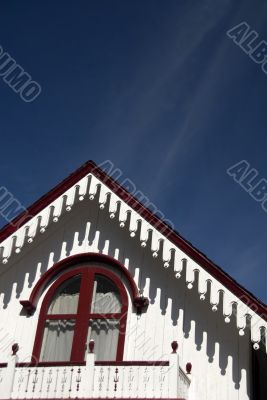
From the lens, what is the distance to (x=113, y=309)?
13.5m

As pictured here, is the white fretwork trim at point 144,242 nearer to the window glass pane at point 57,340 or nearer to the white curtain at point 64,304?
the white curtain at point 64,304

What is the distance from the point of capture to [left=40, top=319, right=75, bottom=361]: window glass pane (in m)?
13.1

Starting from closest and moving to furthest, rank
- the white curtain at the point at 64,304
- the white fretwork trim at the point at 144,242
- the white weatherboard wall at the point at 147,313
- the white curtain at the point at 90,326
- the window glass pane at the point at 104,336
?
the white fretwork trim at the point at 144,242, the white weatherboard wall at the point at 147,313, the window glass pane at the point at 104,336, the white curtain at the point at 90,326, the white curtain at the point at 64,304

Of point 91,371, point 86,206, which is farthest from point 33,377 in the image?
point 86,206

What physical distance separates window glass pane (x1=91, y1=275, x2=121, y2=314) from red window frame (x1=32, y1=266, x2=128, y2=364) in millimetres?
98

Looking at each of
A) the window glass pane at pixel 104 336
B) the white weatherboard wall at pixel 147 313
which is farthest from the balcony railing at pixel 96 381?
the window glass pane at pixel 104 336

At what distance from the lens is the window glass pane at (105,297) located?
44.3 feet

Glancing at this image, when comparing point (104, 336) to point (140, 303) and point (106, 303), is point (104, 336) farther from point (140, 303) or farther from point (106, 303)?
point (140, 303)

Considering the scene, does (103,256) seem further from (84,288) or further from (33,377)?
(33,377)

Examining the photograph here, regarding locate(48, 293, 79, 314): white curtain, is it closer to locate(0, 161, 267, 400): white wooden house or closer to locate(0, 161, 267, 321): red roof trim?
locate(0, 161, 267, 400): white wooden house

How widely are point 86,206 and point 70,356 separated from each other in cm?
359

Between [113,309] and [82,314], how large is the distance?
66cm

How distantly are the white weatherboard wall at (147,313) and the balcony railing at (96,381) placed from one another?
1.03 m

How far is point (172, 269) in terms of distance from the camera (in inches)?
539
